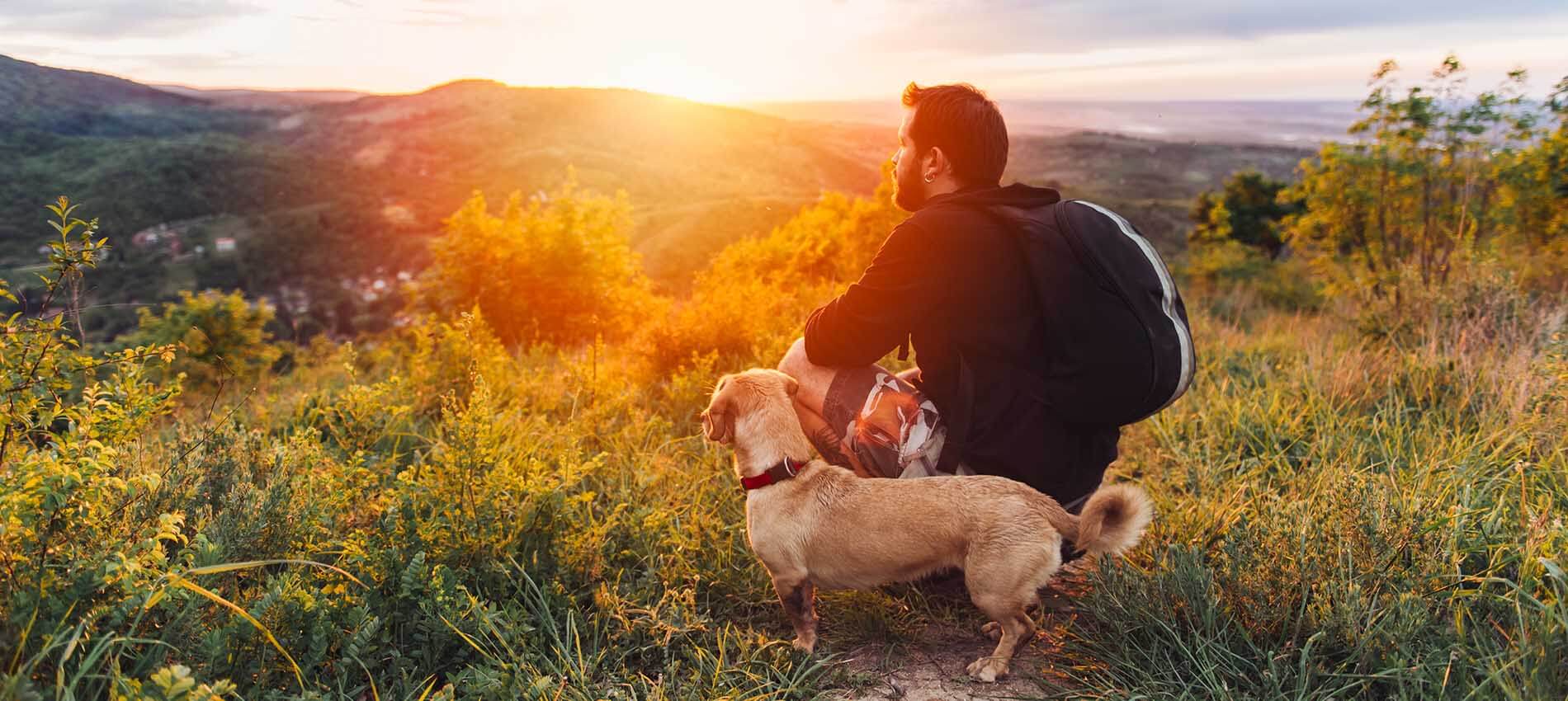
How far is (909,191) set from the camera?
2887 millimetres

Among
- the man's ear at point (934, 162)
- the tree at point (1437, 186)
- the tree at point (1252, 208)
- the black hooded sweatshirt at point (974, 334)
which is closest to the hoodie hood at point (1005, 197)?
the black hooded sweatshirt at point (974, 334)

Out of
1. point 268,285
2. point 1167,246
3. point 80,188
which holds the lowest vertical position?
point 268,285

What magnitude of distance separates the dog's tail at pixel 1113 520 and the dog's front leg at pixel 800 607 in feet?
3.29

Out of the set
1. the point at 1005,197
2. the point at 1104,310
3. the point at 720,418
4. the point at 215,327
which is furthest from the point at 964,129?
the point at 215,327

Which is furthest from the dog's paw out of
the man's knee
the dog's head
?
the man's knee

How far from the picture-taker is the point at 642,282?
12.6 m

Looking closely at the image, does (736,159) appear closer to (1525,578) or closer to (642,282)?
(642,282)

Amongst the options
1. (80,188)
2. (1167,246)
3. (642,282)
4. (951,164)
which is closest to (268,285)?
(80,188)

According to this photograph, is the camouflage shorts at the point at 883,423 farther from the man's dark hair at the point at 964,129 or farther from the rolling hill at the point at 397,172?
the rolling hill at the point at 397,172

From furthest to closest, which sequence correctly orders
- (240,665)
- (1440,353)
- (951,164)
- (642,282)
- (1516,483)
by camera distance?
(642,282) < (1440,353) < (1516,483) < (951,164) < (240,665)

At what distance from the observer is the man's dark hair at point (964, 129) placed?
268 cm

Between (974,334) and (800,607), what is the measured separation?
48.1 inches

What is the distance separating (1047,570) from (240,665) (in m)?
2.60

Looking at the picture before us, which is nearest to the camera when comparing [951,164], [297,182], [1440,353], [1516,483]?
[951,164]
